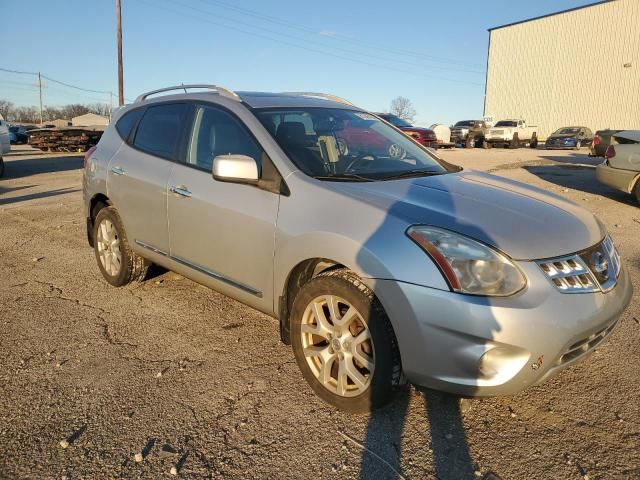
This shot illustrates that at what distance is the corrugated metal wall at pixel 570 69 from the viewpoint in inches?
1563

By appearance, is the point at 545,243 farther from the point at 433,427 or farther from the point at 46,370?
the point at 46,370

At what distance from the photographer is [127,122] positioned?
4598 mm

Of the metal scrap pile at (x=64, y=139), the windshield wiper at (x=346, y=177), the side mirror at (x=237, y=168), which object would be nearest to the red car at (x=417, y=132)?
the metal scrap pile at (x=64, y=139)

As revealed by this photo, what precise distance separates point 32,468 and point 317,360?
143cm

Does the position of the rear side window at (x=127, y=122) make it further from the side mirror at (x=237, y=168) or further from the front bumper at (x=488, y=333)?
the front bumper at (x=488, y=333)

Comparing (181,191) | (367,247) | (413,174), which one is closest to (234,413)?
(367,247)

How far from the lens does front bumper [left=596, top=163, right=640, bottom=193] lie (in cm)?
888

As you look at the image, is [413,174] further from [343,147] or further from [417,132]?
[417,132]

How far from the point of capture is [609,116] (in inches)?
1615

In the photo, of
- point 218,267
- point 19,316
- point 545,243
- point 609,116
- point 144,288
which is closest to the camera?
point 545,243

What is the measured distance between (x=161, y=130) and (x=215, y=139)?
0.77m

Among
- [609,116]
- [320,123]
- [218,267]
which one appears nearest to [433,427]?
[218,267]

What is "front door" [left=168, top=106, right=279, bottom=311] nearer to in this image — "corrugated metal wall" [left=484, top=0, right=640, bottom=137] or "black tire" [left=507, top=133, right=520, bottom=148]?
"black tire" [left=507, top=133, right=520, bottom=148]

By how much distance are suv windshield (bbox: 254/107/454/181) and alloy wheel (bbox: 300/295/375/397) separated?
0.80 metres
